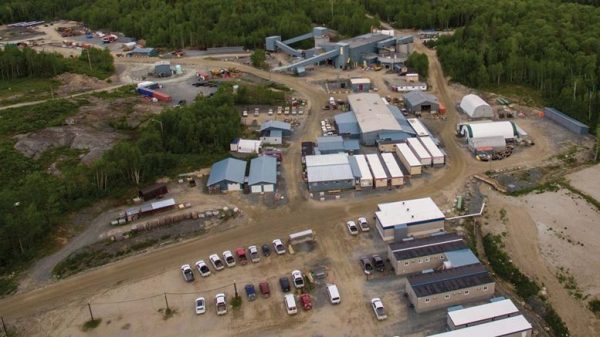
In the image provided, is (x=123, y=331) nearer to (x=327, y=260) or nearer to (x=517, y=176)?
(x=327, y=260)

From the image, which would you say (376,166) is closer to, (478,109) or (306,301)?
(306,301)

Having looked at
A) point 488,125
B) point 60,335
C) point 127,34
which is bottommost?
point 60,335

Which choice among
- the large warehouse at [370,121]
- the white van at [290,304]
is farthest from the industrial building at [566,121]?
the white van at [290,304]

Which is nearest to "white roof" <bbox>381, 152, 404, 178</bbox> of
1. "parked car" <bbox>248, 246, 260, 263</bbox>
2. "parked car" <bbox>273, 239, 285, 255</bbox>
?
"parked car" <bbox>273, 239, 285, 255</bbox>

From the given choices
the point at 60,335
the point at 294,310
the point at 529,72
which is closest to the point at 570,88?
the point at 529,72

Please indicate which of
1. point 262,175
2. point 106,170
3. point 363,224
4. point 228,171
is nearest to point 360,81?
point 262,175

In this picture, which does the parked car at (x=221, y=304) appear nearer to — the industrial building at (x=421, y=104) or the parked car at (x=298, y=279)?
the parked car at (x=298, y=279)
